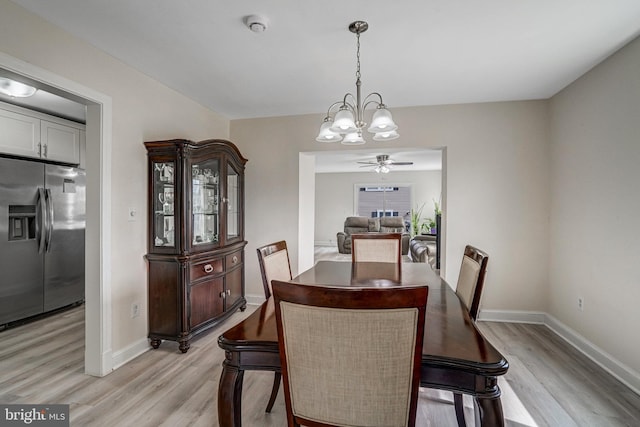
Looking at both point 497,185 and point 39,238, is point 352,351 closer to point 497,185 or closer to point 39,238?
point 497,185

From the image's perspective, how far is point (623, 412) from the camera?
183 cm

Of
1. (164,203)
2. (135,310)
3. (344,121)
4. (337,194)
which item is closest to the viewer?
(344,121)

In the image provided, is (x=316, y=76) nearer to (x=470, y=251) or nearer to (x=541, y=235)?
(x=470, y=251)

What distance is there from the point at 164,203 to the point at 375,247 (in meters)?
2.03

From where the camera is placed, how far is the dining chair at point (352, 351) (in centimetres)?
88

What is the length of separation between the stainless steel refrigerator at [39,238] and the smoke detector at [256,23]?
3.00 metres

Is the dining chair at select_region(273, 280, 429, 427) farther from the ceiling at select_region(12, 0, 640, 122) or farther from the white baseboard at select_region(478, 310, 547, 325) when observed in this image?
the white baseboard at select_region(478, 310, 547, 325)

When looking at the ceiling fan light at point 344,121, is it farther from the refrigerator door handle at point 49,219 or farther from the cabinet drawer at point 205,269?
the refrigerator door handle at point 49,219

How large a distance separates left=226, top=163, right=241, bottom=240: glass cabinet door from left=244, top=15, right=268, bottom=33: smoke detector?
5.33 feet

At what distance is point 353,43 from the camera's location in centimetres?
215

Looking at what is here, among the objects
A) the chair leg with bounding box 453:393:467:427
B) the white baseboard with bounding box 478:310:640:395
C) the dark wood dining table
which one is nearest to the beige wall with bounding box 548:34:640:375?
the white baseboard with bounding box 478:310:640:395

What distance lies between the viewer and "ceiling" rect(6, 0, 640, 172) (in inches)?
69.7

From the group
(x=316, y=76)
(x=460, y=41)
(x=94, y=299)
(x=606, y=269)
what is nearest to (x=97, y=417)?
(x=94, y=299)

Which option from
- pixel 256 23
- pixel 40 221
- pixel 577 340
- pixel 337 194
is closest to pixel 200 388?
pixel 256 23
